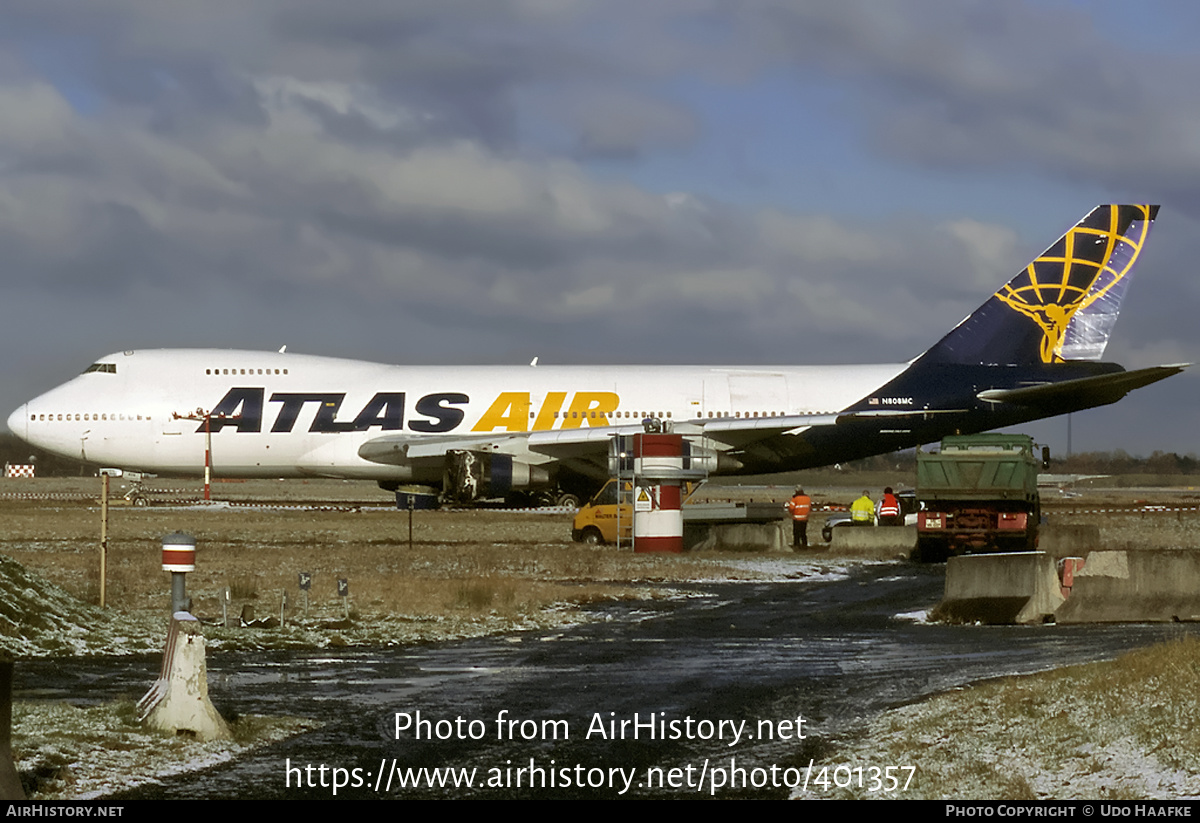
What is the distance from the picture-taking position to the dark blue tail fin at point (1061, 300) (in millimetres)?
49469

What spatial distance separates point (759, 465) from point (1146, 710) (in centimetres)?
3824

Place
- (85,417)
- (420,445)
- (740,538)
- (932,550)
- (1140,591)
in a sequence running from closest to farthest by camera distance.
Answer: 1. (1140,591)
2. (932,550)
3. (740,538)
4. (420,445)
5. (85,417)

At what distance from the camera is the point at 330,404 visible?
46.8 metres

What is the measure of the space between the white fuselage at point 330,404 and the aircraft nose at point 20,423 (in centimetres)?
5

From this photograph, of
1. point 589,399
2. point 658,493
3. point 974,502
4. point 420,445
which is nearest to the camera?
point 974,502

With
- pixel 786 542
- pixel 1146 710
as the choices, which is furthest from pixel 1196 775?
pixel 786 542

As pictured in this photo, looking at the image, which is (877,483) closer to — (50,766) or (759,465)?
(759,465)

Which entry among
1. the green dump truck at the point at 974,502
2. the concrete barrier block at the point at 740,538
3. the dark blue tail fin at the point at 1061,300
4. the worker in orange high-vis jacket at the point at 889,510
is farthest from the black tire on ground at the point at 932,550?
the dark blue tail fin at the point at 1061,300

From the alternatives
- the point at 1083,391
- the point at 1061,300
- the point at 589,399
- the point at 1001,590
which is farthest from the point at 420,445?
the point at 1001,590

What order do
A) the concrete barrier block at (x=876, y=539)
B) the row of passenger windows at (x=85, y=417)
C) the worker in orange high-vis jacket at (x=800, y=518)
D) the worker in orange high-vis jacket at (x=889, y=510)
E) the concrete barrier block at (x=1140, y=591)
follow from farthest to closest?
the row of passenger windows at (x=85, y=417)
the worker in orange high-vis jacket at (x=889, y=510)
the worker in orange high-vis jacket at (x=800, y=518)
the concrete barrier block at (x=876, y=539)
the concrete barrier block at (x=1140, y=591)

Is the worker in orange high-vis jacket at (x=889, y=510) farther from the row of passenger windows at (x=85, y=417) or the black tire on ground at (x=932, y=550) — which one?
the row of passenger windows at (x=85, y=417)

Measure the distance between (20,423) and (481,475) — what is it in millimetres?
17245

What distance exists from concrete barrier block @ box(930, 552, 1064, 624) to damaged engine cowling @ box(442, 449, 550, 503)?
23696mm

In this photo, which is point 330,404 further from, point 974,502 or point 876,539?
point 974,502
